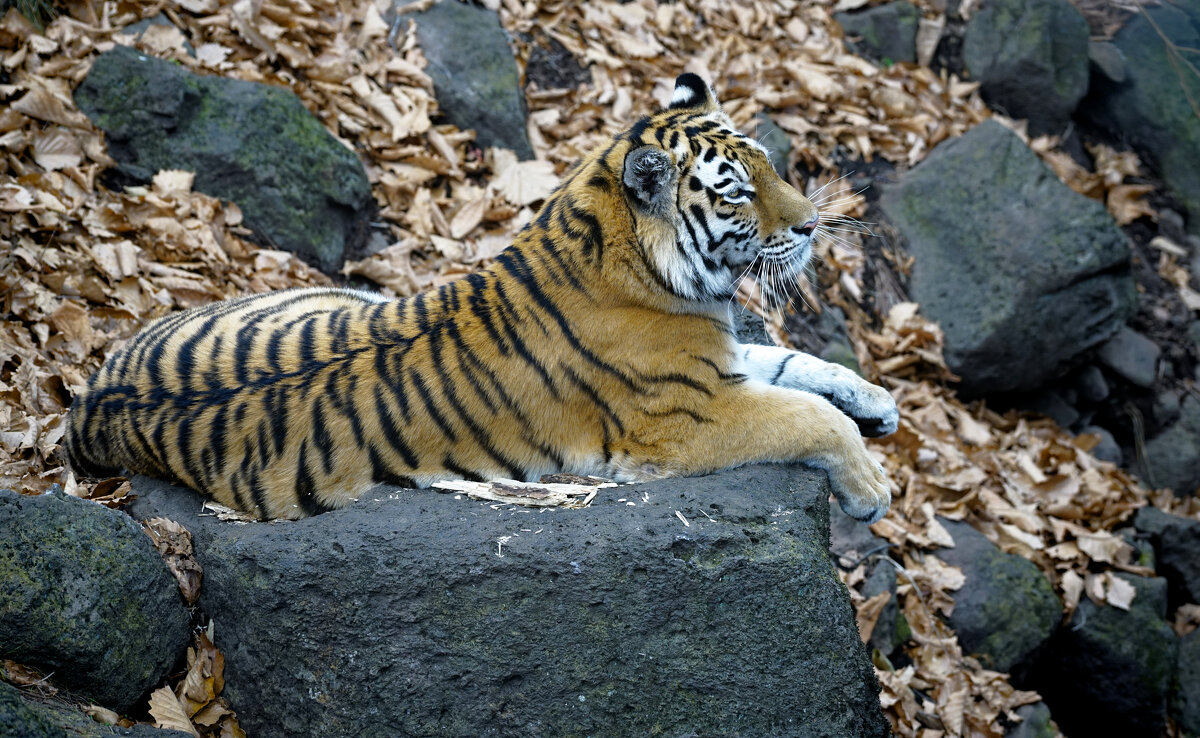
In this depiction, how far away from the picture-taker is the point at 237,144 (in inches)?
211

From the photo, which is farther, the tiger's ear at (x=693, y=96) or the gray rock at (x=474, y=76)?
the gray rock at (x=474, y=76)

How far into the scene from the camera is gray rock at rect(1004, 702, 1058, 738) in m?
5.11

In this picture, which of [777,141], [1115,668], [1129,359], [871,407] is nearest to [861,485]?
[871,407]

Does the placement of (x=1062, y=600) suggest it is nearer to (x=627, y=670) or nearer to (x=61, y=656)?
(x=627, y=670)

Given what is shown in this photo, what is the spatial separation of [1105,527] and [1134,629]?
2.56 feet

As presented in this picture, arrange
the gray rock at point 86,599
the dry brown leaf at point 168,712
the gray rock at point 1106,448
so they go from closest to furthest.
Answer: the gray rock at point 86,599, the dry brown leaf at point 168,712, the gray rock at point 1106,448

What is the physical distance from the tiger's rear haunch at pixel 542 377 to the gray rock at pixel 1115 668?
3502 mm

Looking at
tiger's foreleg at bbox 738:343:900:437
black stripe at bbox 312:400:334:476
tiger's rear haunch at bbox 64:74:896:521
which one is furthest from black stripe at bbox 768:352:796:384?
black stripe at bbox 312:400:334:476

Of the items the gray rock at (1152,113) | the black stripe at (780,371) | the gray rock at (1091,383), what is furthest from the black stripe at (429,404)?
the gray rock at (1152,113)

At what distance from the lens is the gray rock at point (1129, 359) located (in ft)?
26.1

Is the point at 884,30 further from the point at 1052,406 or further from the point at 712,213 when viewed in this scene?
the point at 712,213

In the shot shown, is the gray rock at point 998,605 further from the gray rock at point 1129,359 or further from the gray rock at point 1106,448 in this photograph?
the gray rock at point 1129,359

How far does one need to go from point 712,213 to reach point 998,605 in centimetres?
338

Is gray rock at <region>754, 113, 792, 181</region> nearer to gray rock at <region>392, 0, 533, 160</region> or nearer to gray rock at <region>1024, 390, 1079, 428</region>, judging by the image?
gray rock at <region>392, 0, 533, 160</region>
